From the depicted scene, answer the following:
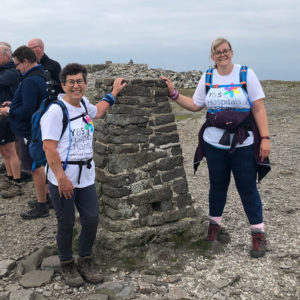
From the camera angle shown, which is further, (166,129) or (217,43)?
(166,129)

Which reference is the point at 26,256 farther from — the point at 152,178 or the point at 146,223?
the point at 152,178

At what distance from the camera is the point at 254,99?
462 cm

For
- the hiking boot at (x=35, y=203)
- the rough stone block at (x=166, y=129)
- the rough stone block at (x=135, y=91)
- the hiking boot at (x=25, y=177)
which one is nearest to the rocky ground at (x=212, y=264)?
the hiking boot at (x=35, y=203)

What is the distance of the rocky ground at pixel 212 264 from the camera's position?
4.45m

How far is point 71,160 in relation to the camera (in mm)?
3934

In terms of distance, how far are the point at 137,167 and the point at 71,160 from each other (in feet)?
4.43

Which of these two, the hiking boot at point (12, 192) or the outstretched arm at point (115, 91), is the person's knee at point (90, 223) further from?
the hiking boot at point (12, 192)

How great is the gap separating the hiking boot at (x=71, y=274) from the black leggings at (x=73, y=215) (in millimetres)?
90

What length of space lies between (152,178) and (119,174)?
1.72 ft

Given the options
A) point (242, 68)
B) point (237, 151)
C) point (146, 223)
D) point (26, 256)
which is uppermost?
point (242, 68)

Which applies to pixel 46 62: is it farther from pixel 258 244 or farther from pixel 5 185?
pixel 258 244

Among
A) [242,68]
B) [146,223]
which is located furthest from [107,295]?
[242,68]

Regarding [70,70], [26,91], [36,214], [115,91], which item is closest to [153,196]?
[115,91]

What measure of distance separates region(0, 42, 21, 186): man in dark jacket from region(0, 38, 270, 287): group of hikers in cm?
93
